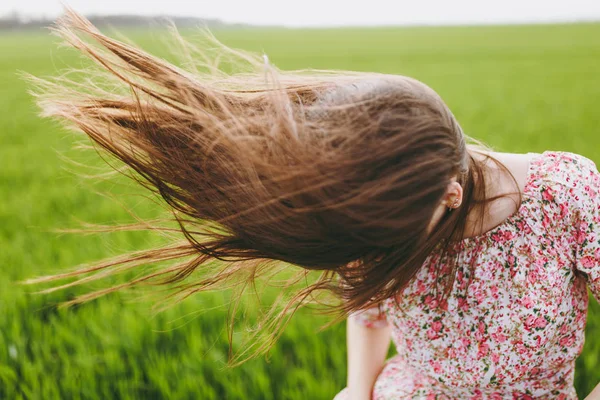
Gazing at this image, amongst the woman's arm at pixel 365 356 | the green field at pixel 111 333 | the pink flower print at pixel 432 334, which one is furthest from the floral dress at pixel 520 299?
the green field at pixel 111 333

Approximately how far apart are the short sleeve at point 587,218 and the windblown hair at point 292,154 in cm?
17

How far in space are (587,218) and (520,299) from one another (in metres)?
0.19

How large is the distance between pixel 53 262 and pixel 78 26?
215 centimetres

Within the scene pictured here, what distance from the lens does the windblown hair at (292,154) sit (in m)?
0.79

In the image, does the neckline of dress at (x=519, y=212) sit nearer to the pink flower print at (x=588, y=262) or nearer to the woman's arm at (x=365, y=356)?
the pink flower print at (x=588, y=262)

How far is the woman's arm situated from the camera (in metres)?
1.33

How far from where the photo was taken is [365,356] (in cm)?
134

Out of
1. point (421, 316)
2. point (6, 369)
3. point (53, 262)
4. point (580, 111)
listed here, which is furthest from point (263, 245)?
point (580, 111)

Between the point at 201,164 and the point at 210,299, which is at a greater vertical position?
the point at 201,164

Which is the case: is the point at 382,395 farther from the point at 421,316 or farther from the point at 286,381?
the point at 286,381

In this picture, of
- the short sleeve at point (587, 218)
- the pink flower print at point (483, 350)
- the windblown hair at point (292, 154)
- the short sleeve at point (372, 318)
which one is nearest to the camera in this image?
the windblown hair at point (292, 154)

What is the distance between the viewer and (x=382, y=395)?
51.6 inches

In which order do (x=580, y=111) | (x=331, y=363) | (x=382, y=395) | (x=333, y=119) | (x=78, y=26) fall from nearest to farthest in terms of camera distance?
(x=333, y=119) → (x=78, y=26) → (x=382, y=395) → (x=331, y=363) → (x=580, y=111)

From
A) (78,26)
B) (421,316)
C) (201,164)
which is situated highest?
(78,26)
